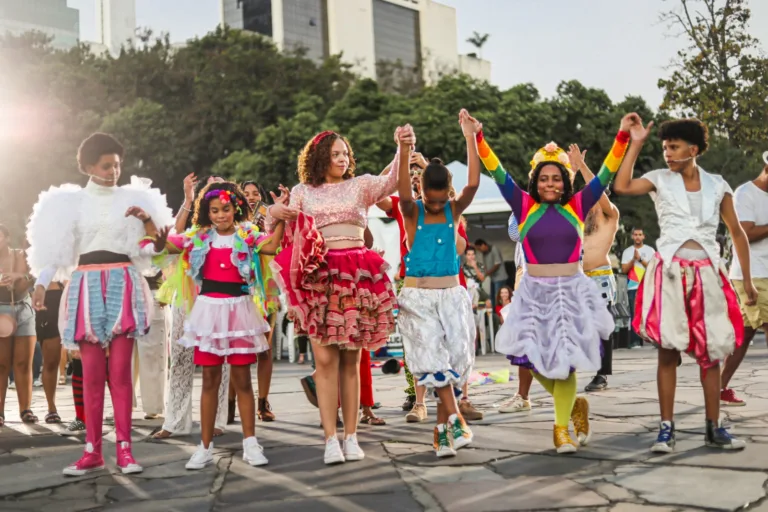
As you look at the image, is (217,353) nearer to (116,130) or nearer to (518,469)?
(518,469)

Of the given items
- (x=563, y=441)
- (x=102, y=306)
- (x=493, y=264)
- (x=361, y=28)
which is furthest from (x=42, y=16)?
(x=563, y=441)

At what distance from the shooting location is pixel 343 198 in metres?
5.51

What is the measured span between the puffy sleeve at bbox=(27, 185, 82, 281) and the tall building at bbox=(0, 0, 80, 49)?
79898 millimetres

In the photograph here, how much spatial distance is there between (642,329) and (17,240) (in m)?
29.9

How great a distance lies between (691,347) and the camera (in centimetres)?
534

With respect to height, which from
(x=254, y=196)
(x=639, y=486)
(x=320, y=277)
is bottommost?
(x=639, y=486)

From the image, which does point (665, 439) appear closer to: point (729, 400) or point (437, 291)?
point (437, 291)

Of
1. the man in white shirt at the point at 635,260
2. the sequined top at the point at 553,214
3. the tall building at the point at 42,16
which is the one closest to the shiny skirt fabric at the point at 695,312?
the sequined top at the point at 553,214

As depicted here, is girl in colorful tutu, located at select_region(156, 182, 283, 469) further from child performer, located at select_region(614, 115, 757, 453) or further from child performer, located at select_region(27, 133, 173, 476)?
child performer, located at select_region(614, 115, 757, 453)

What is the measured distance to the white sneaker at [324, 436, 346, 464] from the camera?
5.12 m

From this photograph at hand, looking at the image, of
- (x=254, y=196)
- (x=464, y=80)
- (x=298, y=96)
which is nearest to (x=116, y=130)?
(x=298, y=96)

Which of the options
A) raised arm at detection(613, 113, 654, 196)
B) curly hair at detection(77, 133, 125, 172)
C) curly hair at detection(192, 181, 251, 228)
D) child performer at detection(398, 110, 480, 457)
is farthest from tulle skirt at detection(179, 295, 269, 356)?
raised arm at detection(613, 113, 654, 196)

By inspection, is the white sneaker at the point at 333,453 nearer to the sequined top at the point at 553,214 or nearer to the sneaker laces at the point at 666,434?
the sequined top at the point at 553,214

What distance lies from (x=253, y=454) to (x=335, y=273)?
3.59 feet
